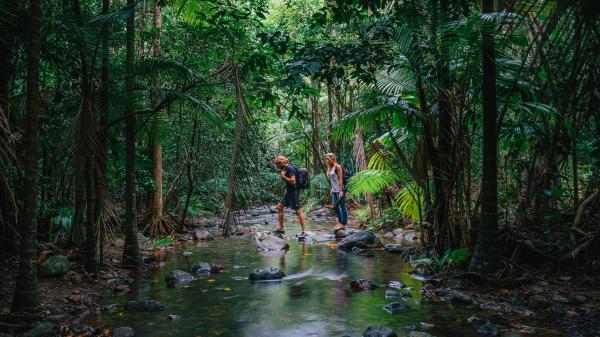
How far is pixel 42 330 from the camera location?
4.38 m

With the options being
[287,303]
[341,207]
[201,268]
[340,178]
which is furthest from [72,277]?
[341,207]

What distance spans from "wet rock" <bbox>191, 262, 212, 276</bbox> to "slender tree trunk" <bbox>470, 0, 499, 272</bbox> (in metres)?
3.87

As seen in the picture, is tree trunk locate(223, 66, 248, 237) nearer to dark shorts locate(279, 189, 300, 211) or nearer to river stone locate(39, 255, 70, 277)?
river stone locate(39, 255, 70, 277)

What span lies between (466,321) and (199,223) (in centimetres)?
1011

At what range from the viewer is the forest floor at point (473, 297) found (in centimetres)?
460

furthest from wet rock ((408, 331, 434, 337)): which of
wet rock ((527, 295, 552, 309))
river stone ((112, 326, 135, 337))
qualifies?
river stone ((112, 326, 135, 337))

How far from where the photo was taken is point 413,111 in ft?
20.6

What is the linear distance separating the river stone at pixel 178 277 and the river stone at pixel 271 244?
2.71 metres

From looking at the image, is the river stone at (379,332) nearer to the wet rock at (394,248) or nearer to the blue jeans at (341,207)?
the wet rock at (394,248)

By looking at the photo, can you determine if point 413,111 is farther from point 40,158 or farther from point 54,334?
point 40,158

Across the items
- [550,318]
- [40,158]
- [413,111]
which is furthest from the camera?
[40,158]

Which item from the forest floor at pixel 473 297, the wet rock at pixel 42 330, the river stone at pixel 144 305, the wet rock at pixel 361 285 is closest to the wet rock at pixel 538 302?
the forest floor at pixel 473 297

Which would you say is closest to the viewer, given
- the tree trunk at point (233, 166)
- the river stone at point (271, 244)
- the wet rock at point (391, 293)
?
the tree trunk at point (233, 166)

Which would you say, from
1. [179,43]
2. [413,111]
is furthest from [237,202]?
[179,43]
